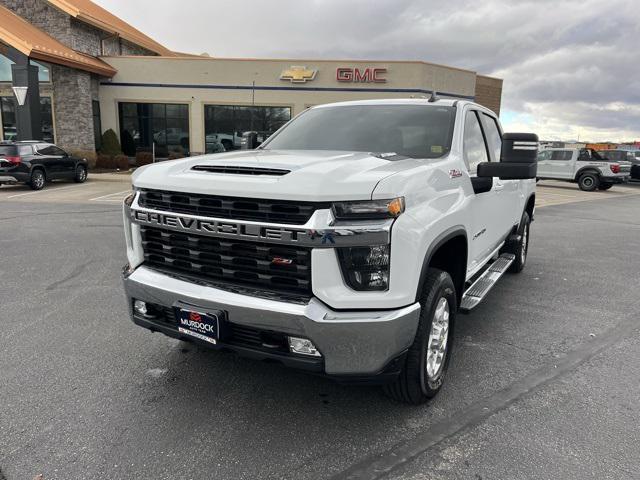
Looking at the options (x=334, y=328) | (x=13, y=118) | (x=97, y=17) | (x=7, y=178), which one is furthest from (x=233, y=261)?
(x=97, y=17)

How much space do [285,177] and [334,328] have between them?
0.83 metres

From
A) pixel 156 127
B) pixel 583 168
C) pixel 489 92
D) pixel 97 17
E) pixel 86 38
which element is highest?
pixel 97 17

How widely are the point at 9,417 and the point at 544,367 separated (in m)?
3.65

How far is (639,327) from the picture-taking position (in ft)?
15.5

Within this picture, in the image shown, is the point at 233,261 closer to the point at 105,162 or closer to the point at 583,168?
the point at 105,162

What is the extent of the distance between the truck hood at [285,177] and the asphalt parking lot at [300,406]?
1371mm

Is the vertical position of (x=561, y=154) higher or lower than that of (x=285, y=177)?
lower

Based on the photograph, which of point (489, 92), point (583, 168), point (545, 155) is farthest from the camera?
point (489, 92)

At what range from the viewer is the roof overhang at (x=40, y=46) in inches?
782

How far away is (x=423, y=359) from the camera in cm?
293

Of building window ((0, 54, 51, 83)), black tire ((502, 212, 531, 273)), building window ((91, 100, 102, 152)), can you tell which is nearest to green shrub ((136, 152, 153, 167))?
building window ((91, 100, 102, 152))

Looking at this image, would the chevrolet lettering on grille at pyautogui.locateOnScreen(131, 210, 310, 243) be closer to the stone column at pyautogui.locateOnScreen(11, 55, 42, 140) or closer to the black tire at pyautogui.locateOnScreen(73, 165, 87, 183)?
the black tire at pyautogui.locateOnScreen(73, 165, 87, 183)

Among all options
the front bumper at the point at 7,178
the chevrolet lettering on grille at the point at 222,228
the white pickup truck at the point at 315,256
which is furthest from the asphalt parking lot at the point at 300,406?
the front bumper at the point at 7,178

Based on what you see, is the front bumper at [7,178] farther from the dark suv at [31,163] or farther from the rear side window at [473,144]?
the rear side window at [473,144]
